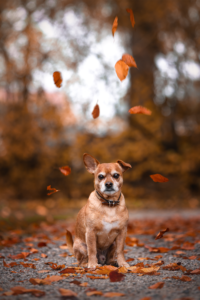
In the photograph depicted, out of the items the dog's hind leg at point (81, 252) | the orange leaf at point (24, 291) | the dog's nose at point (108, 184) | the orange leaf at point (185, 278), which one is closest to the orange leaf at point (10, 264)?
the dog's hind leg at point (81, 252)

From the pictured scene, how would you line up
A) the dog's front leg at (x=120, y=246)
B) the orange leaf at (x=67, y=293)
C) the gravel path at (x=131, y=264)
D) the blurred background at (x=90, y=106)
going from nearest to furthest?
the orange leaf at (x=67, y=293) → the gravel path at (x=131, y=264) → the dog's front leg at (x=120, y=246) → the blurred background at (x=90, y=106)

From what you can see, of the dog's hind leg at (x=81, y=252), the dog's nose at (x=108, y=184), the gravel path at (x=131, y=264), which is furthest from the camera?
the dog's hind leg at (x=81, y=252)

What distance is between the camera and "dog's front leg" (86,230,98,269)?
3.20 m

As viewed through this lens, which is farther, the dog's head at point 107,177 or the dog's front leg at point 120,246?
the dog's front leg at point 120,246

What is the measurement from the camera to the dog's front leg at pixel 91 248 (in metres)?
3.20

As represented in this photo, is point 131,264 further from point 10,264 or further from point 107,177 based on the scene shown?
point 10,264

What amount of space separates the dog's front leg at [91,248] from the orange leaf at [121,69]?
1669 mm

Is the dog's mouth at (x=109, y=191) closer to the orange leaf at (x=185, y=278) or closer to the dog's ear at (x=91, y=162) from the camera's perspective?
the dog's ear at (x=91, y=162)

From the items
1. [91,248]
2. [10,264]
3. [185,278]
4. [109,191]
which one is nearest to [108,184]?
[109,191]

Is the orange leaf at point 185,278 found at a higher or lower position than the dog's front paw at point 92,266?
lower

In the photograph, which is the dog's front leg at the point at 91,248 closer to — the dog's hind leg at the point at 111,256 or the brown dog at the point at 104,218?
the brown dog at the point at 104,218

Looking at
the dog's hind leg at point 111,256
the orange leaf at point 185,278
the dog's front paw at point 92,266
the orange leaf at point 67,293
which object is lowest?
the orange leaf at point 67,293

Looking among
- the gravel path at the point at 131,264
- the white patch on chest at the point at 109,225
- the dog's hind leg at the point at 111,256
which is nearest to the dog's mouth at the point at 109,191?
the white patch on chest at the point at 109,225

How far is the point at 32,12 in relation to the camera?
43.0 feet
